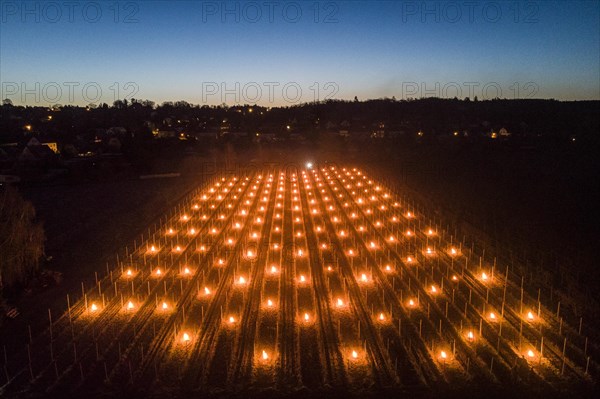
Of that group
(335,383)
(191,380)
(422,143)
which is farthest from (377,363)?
(422,143)

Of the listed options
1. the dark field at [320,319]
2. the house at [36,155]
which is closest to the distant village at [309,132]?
the house at [36,155]

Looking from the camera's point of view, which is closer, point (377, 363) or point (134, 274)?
point (377, 363)

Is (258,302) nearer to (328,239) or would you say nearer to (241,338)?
(241,338)

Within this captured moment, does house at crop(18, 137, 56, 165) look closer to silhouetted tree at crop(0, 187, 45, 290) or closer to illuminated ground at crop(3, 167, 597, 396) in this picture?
illuminated ground at crop(3, 167, 597, 396)

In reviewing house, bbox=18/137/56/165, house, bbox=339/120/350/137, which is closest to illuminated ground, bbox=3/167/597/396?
house, bbox=18/137/56/165

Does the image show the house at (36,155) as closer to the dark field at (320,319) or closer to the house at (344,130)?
the dark field at (320,319)

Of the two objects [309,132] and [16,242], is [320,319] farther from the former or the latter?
[309,132]
